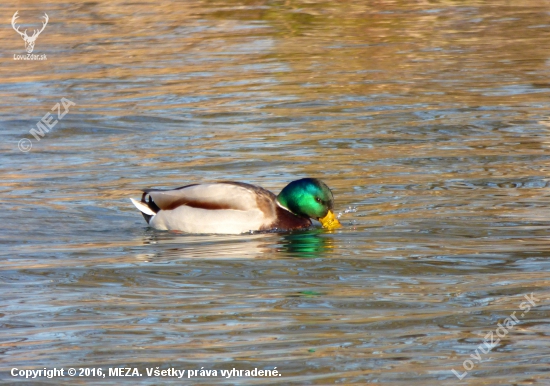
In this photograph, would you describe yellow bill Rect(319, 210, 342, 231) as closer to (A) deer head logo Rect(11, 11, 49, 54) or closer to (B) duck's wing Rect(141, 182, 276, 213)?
(B) duck's wing Rect(141, 182, 276, 213)

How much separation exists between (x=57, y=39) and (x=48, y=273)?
14.7 meters

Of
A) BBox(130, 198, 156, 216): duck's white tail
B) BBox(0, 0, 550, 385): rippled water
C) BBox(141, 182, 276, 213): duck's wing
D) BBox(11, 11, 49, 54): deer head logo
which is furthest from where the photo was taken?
BBox(11, 11, 49, 54): deer head logo

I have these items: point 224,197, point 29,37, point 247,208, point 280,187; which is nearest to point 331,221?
point 247,208

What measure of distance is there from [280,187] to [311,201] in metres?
1.45

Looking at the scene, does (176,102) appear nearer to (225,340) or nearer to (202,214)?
(202,214)

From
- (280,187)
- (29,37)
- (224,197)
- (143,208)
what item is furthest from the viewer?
(29,37)

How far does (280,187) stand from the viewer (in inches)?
422

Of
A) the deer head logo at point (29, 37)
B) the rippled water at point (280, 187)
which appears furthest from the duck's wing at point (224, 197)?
the deer head logo at point (29, 37)

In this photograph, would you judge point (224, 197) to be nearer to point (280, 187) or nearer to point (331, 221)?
point (331, 221)

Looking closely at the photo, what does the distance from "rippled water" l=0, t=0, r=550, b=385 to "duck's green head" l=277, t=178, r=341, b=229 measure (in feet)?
0.51

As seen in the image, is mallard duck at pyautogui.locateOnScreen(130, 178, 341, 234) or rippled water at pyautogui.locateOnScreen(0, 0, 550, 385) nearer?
rippled water at pyautogui.locateOnScreen(0, 0, 550, 385)

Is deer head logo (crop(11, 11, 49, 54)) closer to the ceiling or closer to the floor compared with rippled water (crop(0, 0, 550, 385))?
closer to the floor

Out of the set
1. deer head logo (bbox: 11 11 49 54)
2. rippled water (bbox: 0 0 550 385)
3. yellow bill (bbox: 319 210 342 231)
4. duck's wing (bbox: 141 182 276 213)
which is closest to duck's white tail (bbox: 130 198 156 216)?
rippled water (bbox: 0 0 550 385)

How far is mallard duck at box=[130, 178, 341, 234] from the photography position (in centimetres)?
927
